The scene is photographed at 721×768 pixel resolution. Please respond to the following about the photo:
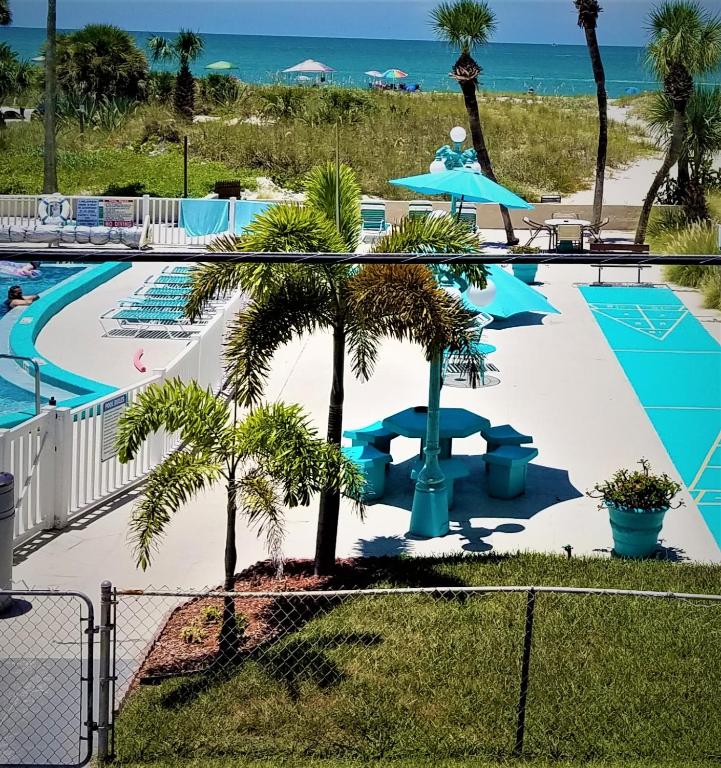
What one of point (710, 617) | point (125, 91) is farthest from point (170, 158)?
point (710, 617)

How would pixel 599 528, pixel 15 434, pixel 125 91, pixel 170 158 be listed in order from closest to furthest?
pixel 15 434 → pixel 599 528 → pixel 170 158 → pixel 125 91

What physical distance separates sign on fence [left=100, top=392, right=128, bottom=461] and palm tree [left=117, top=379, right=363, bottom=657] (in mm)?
2591

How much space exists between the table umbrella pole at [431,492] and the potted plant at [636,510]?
1555 millimetres

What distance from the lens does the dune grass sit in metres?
38.4

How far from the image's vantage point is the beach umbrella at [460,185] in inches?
469

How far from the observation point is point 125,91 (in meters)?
50.7

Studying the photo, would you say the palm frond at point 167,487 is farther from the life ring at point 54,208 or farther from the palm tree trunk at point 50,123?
the palm tree trunk at point 50,123

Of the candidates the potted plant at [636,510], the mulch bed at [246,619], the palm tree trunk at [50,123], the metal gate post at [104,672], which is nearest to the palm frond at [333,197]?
the mulch bed at [246,619]

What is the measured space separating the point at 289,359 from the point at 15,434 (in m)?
7.62

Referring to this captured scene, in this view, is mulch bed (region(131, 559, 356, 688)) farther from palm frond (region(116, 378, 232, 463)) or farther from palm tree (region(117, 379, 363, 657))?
palm frond (region(116, 378, 232, 463))

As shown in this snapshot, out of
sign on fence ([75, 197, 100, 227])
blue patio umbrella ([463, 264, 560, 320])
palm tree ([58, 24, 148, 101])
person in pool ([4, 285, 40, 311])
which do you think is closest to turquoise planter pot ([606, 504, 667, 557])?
blue patio umbrella ([463, 264, 560, 320])

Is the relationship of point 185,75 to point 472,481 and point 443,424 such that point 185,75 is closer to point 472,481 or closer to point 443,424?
point 472,481

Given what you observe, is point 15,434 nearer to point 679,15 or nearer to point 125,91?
point 679,15

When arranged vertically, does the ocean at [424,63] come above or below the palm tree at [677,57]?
above
